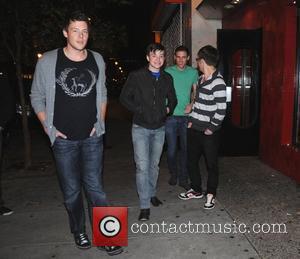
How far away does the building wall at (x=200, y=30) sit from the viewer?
26.5ft

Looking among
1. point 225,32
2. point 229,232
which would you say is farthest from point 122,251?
point 225,32

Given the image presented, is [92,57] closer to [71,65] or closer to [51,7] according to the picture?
[71,65]

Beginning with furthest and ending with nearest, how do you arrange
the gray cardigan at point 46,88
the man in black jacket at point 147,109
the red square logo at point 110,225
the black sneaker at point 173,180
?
1. the black sneaker at point 173,180
2. the man in black jacket at point 147,109
3. the red square logo at point 110,225
4. the gray cardigan at point 46,88

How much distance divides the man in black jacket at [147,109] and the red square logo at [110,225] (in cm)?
79

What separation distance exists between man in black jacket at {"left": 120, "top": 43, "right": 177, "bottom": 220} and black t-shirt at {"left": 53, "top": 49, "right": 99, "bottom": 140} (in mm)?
775

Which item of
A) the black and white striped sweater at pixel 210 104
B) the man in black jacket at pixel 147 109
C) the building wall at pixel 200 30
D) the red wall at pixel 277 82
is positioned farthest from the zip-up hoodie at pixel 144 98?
the building wall at pixel 200 30

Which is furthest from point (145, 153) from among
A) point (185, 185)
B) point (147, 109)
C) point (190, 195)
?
point (185, 185)

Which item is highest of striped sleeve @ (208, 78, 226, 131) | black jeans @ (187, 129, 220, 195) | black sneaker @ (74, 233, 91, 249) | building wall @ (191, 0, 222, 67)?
building wall @ (191, 0, 222, 67)

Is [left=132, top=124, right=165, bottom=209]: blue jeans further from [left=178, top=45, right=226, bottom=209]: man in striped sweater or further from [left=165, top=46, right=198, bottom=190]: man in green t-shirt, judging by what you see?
[left=165, top=46, right=198, bottom=190]: man in green t-shirt

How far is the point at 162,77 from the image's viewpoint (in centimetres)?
430

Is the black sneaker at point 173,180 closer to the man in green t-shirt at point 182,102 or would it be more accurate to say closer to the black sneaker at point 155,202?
the man in green t-shirt at point 182,102

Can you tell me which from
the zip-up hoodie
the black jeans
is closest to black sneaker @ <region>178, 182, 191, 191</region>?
the black jeans

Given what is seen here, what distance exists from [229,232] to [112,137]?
7.02 meters

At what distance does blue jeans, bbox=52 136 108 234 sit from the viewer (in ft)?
11.3
